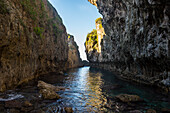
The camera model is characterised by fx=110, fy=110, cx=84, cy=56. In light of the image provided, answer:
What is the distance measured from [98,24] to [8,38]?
176 feet

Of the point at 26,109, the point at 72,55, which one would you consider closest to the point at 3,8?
the point at 26,109

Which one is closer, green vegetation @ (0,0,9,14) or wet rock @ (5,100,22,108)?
wet rock @ (5,100,22,108)

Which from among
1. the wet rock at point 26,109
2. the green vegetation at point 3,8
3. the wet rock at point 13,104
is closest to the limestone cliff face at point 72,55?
the green vegetation at point 3,8

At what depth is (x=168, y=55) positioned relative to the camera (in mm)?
10953

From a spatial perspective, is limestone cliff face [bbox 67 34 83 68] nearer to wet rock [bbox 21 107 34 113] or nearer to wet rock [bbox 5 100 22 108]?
wet rock [bbox 5 100 22 108]

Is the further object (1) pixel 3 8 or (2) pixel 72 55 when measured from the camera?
(2) pixel 72 55

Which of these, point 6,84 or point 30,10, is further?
point 30,10

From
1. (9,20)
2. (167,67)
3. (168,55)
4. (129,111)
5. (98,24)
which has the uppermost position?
(98,24)

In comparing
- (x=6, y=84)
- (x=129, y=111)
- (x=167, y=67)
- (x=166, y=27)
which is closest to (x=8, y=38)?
(x=6, y=84)

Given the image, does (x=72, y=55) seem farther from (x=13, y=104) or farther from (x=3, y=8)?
(x=13, y=104)

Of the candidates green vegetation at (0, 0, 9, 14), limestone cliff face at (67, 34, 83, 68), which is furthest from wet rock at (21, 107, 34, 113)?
limestone cliff face at (67, 34, 83, 68)

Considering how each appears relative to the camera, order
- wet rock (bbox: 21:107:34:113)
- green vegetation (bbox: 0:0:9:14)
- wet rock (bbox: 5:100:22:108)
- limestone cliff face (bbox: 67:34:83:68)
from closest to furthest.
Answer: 1. wet rock (bbox: 21:107:34:113)
2. wet rock (bbox: 5:100:22:108)
3. green vegetation (bbox: 0:0:9:14)
4. limestone cliff face (bbox: 67:34:83:68)

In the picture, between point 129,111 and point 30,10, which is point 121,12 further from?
point 129,111

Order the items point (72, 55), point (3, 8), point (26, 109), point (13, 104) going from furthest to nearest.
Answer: point (72, 55), point (3, 8), point (13, 104), point (26, 109)
